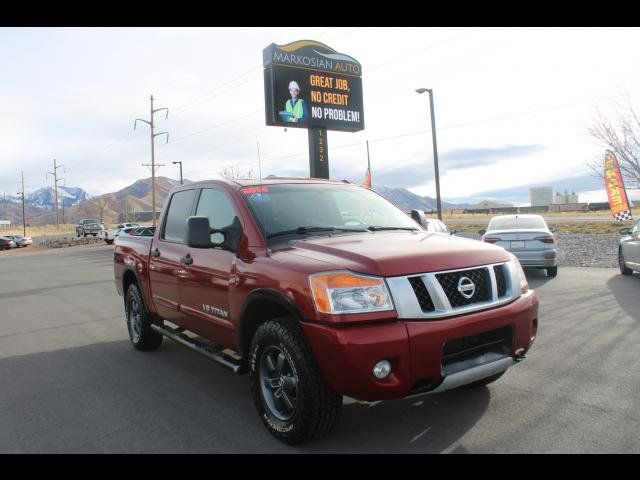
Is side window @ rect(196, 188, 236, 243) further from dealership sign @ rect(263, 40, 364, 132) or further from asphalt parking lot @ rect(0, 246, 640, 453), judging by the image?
dealership sign @ rect(263, 40, 364, 132)

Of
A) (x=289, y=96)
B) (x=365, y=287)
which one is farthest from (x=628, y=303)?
(x=289, y=96)

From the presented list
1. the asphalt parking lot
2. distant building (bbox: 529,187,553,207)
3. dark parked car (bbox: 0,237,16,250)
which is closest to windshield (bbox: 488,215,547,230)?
the asphalt parking lot

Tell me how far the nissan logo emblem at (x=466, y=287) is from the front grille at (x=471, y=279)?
15mm

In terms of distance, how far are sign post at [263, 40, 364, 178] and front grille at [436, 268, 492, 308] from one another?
1617 centimetres

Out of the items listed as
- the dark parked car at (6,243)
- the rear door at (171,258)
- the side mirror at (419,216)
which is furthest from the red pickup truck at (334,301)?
the dark parked car at (6,243)

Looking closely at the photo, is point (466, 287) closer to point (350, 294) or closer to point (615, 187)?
point (350, 294)

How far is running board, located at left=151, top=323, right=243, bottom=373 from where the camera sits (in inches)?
161

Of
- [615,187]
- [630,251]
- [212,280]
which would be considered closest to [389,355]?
[212,280]

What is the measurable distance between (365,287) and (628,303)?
6.32 meters

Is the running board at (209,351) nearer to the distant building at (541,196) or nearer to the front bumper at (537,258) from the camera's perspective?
the front bumper at (537,258)

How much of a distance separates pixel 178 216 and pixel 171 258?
47 centimetres

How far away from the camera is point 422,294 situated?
328cm

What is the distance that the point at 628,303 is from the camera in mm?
7836
